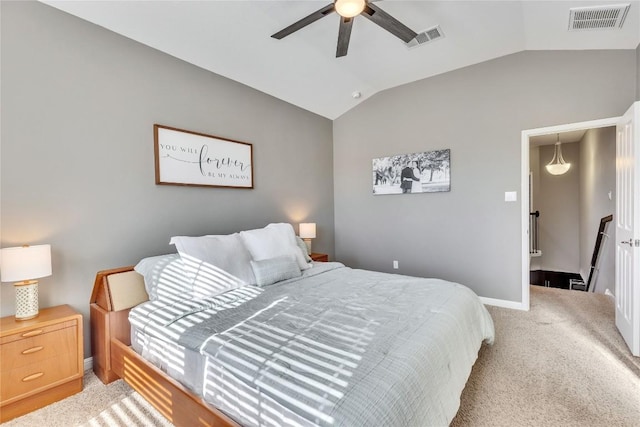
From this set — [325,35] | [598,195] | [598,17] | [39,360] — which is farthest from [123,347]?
[598,195]

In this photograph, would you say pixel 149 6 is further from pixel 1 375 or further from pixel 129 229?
pixel 1 375

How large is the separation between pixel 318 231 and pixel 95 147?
9.81ft

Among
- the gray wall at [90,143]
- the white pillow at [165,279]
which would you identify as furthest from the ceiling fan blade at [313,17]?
the white pillow at [165,279]

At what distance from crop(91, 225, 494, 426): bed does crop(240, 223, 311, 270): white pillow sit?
0.03m

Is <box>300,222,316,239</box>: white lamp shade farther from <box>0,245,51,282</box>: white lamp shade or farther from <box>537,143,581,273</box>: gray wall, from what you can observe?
<box>537,143,581,273</box>: gray wall

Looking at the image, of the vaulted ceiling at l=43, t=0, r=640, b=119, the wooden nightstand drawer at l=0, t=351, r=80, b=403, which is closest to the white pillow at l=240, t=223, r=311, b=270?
the wooden nightstand drawer at l=0, t=351, r=80, b=403

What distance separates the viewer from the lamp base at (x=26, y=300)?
1.90 metres

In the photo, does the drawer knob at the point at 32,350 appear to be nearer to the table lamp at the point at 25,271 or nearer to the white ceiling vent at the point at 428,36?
the table lamp at the point at 25,271

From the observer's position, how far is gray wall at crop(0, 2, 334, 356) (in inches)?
81.0

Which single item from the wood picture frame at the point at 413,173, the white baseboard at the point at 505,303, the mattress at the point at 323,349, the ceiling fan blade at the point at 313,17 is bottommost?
the white baseboard at the point at 505,303

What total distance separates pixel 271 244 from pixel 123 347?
1.35 meters

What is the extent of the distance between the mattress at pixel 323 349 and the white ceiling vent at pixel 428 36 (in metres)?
2.53

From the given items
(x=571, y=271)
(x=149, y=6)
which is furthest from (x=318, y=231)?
(x=571, y=271)

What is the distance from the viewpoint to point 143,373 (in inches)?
69.8
